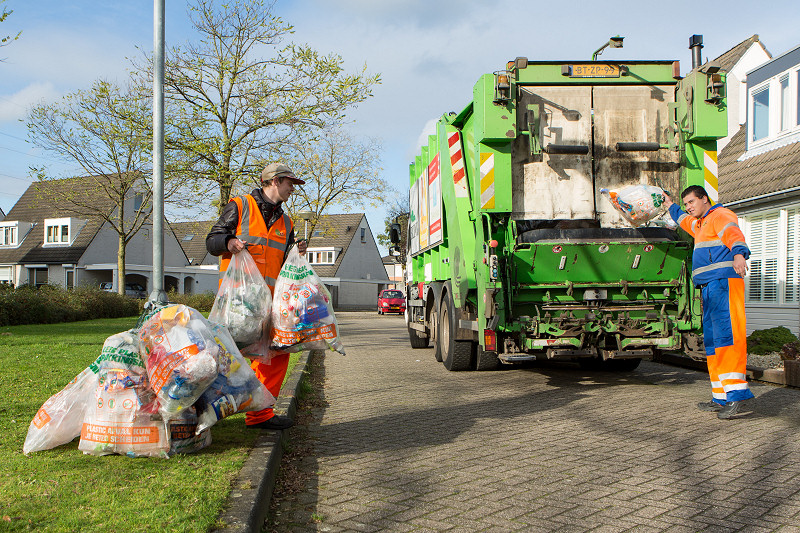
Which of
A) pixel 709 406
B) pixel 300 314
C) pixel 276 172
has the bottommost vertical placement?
pixel 709 406

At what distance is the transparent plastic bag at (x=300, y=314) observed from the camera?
14.2ft

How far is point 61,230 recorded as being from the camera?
128 feet

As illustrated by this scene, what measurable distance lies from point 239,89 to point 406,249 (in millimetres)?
7560

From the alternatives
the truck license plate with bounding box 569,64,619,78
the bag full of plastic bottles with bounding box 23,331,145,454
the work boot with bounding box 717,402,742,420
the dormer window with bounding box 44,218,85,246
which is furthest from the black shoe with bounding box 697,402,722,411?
the dormer window with bounding box 44,218,85,246

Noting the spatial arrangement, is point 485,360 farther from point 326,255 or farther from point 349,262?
point 349,262

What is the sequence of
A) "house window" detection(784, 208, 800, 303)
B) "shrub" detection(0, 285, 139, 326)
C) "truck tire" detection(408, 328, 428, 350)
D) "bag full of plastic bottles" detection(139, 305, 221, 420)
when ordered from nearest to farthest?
"bag full of plastic bottles" detection(139, 305, 221, 420) < "house window" detection(784, 208, 800, 303) < "truck tire" detection(408, 328, 428, 350) < "shrub" detection(0, 285, 139, 326)

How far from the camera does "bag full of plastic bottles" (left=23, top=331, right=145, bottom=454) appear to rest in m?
3.65

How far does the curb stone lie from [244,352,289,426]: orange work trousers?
0.12 m

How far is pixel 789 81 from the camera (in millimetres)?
11500

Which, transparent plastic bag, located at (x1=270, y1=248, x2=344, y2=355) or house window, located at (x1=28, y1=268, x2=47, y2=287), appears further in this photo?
house window, located at (x1=28, y1=268, x2=47, y2=287)

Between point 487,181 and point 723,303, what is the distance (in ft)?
8.08

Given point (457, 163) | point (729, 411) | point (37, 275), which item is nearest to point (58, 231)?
point (37, 275)

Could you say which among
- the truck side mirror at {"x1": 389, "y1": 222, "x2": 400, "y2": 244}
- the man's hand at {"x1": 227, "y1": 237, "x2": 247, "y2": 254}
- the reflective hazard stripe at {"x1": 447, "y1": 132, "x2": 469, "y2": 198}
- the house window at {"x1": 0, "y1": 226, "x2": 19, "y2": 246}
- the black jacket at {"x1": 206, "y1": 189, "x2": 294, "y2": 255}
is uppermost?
the house window at {"x1": 0, "y1": 226, "x2": 19, "y2": 246}

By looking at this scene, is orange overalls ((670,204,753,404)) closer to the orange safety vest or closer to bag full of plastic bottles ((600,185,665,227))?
bag full of plastic bottles ((600,185,665,227))
